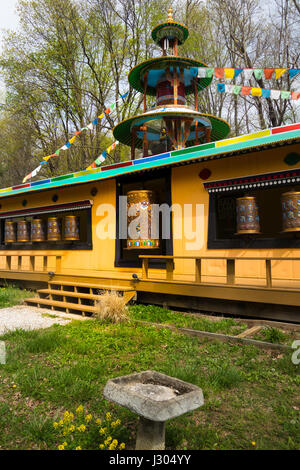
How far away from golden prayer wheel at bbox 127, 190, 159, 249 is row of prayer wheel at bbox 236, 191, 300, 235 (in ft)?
7.40

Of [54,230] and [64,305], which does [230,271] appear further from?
[54,230]

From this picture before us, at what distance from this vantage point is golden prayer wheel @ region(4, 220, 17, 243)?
504 inches

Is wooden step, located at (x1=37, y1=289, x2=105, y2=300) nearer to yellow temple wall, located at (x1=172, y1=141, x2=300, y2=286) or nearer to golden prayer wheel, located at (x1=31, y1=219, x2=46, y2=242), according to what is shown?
yellow temple wall, located at (x1=172, y1=141, x2=300, y2=286)

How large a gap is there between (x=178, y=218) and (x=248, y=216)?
1.82 meters

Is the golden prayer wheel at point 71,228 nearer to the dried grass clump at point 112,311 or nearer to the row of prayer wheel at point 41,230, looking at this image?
the row of prayer wheel at point 41,230

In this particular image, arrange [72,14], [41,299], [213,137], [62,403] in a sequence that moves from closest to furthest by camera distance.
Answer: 1. [62,403]
2. [41,299]
3. [213,137]
4. [72,14]

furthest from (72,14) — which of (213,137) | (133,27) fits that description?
(213,137)

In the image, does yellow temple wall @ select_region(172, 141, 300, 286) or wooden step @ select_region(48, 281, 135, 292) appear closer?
yellow temple wall @ select_region(172, 141, 300, 286)

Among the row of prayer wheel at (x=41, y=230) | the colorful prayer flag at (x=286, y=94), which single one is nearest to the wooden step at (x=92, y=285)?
the row of prayer wheel at (x=41, y=230)

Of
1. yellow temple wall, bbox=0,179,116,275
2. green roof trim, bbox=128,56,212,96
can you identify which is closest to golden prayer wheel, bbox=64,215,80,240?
yellow temple wall, bbox=0,179,116,275

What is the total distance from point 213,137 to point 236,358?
9078 millimetres

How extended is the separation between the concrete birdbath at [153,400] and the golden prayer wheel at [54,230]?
29.1 ft

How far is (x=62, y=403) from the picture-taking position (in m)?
3.64

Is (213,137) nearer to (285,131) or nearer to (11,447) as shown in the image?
(285,131)
